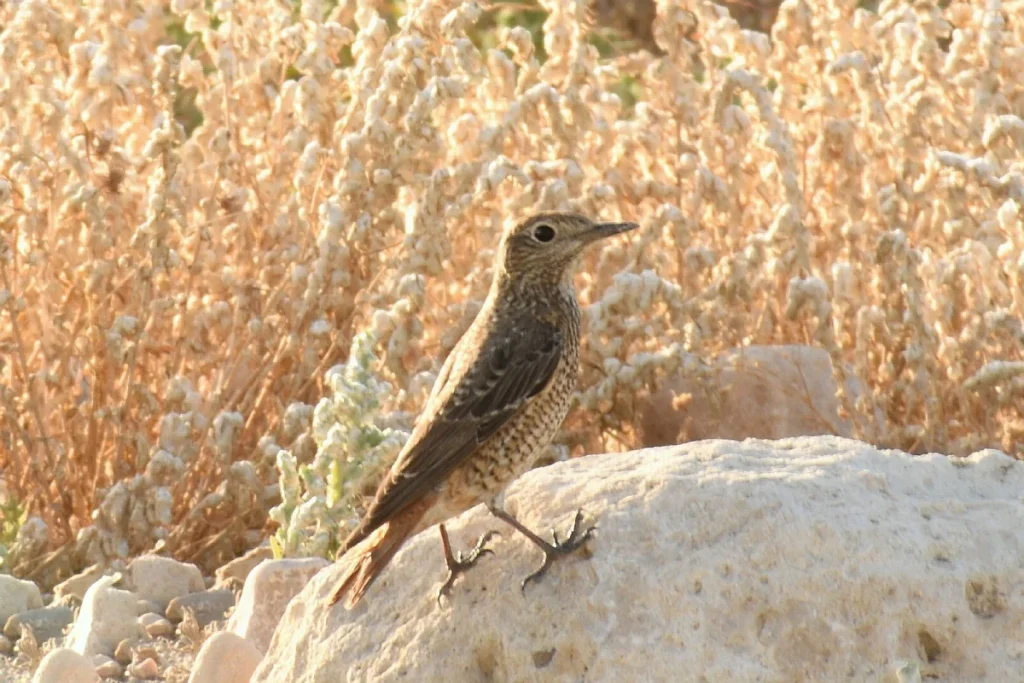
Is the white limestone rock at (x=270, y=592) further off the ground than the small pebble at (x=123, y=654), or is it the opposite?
the white limestone rock at (x=270, y=592)

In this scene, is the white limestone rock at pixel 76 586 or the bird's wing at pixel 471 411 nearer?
the bird's wing at pixel 471 411

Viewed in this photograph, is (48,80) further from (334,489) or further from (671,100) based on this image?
(671,100)

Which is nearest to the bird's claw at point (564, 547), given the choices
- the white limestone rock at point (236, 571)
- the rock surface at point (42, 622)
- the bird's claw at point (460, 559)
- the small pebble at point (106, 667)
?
the bird's claw at point (460, 559)

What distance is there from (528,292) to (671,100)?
2.23 m

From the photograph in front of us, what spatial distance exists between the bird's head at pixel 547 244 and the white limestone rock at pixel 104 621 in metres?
1.56

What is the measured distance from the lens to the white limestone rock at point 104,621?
16.1ft

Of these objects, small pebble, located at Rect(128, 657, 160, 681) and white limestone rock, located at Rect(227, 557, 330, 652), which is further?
small pebble, located at Rect(128, 657, 160, 681)

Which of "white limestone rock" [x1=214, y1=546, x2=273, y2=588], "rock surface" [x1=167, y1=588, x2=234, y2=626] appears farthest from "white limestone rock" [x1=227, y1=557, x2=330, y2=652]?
"white limestone rock" [x1=214, y1=546, x2=273, y2=588]

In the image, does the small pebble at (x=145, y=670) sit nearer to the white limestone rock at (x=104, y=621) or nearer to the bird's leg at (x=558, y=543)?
the white limestone rock at (x=104, y=621)

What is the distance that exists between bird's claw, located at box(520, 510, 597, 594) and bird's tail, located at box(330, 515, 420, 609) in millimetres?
368

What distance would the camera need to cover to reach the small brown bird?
3.94 meters

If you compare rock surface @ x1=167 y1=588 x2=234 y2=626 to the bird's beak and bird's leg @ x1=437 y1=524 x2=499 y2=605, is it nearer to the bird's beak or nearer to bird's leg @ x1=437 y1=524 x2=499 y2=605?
bird's leg @ x1=437 y1=524 x2=499 y2=605

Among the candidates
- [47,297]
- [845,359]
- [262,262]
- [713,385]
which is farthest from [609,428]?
[47,297]

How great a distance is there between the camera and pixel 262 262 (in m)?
6.10
